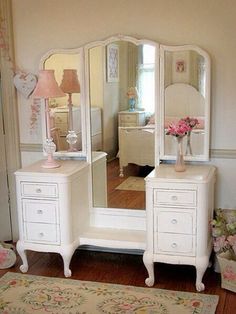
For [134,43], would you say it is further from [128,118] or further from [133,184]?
[133,184]

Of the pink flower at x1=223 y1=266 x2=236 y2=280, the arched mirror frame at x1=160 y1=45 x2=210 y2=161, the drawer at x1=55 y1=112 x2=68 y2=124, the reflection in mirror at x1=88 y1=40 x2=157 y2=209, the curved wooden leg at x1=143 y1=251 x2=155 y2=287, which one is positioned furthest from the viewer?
the drawer at x1=55 y1=112 x2=68 y2=124

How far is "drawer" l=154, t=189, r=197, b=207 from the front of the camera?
2871 millimetres

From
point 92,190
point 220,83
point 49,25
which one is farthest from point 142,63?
point 92,190

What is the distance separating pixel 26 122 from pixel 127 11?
1.24 m

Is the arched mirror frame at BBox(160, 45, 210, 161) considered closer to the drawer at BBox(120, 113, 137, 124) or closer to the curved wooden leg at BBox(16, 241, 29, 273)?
the drawer at BBox(120, 113, 137, 124)

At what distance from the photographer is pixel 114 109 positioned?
3.35m

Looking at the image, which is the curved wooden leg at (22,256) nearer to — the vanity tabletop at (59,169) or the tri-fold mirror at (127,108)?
the vanity tabletop at (59,169)

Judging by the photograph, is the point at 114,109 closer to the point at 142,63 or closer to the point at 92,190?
the point at 142,63

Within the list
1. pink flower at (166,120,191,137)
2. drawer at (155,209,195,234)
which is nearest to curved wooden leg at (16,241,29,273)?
drawer at (155,209,195,234)

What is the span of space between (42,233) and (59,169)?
1.60 feet

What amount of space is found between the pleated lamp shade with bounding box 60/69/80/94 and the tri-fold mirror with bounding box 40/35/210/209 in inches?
1.2

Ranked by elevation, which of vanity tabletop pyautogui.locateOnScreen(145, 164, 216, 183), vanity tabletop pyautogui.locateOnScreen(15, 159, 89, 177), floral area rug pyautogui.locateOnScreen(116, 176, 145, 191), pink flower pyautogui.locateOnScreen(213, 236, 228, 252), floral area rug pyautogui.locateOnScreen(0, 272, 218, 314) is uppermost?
vanity tabletop pyautogui.locateOnScreen(15, 159, 89, 177)

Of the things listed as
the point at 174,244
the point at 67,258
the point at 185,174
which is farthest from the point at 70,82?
the point at 174,244

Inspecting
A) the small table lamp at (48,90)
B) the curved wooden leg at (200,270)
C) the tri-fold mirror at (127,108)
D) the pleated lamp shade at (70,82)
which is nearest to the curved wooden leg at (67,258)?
the tri-fold mirror at (127,108)
